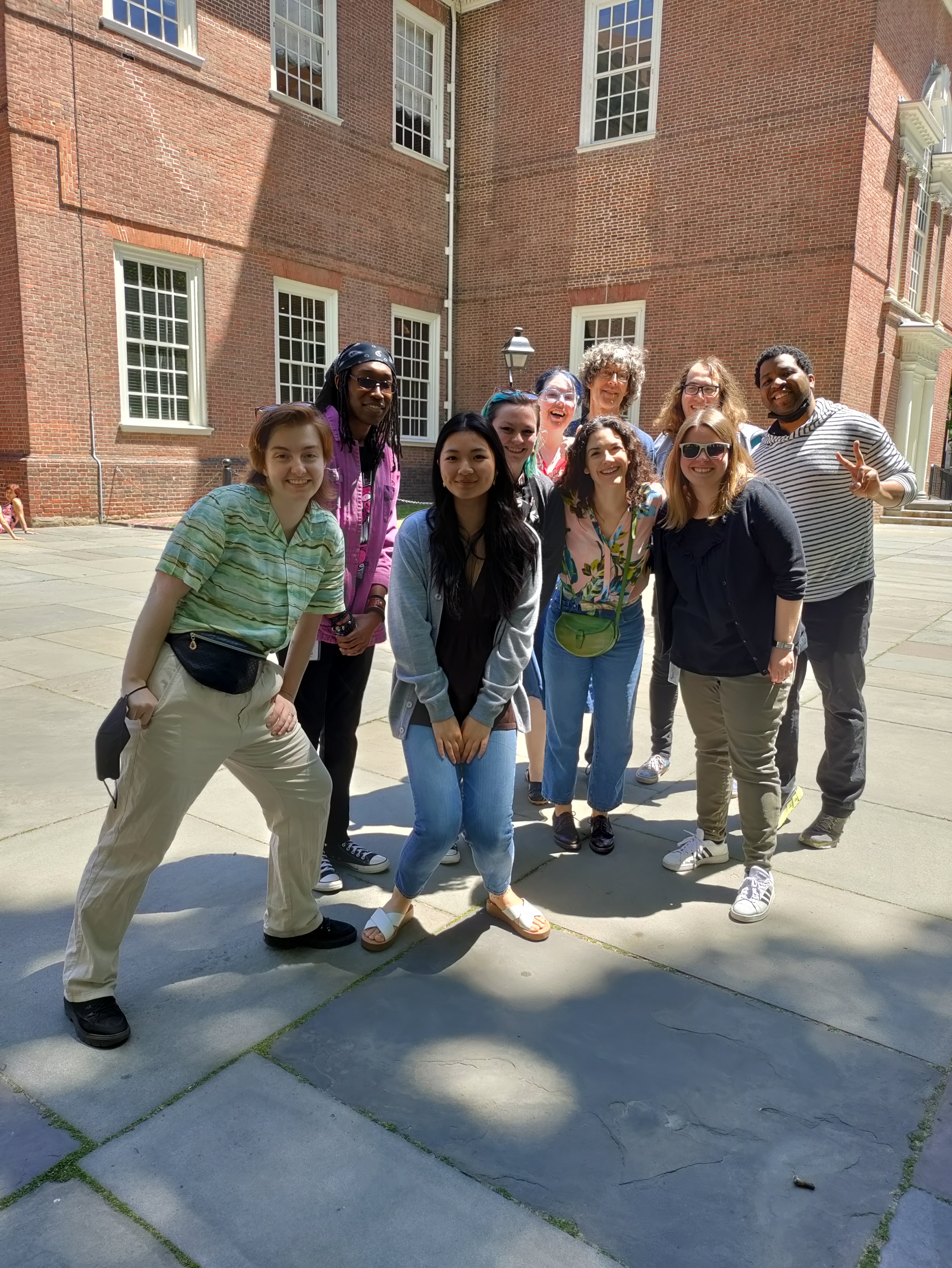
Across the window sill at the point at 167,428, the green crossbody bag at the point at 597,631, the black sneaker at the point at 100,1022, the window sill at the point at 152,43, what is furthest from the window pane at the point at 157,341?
the black sneaker at the point at 100,1022

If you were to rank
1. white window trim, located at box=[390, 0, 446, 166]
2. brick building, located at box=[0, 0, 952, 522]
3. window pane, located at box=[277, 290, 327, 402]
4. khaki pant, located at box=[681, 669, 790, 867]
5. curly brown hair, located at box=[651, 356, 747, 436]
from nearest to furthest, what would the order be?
khaki pant, located at box=[681, 669, 790, 867], curly brown hair, located at box=[651, 356, 747, 436], brick building, located at box=[0, 0, 952, 522], window pane, located at box=[277, 290, 327, 402], white window trim, located at box=[390, 0, 446, 166]

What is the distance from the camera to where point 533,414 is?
10.9 feet

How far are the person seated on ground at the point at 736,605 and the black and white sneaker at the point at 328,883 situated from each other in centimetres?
138

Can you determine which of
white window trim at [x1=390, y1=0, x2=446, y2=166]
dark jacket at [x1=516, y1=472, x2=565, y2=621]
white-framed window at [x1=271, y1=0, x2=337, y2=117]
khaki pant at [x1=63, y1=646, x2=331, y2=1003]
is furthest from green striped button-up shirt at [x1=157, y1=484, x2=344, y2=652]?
white window trim at [x1=390, y1=0, x2=446, y2=166]

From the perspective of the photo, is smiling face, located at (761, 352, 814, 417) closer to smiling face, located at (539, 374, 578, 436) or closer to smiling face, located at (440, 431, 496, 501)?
smiling face, located at (539, 374, 578, 436)

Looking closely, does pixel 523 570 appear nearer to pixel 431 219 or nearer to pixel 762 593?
pixel 762 593

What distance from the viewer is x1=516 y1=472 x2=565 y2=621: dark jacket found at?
354 centimetres

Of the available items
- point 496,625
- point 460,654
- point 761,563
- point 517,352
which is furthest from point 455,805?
point 517,352

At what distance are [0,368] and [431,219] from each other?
10.0 meters

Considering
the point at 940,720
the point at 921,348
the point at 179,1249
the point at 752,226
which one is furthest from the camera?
the point at 921,348

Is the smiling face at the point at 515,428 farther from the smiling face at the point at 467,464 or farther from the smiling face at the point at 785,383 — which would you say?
the smiling face at the point at 785,383

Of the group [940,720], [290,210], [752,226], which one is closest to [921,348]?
[752,226]

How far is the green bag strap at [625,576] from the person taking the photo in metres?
3.46

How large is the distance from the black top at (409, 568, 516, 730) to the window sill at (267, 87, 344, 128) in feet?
53.5
